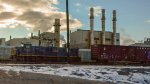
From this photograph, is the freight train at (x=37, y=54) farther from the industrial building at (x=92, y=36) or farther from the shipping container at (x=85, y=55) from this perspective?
the industrial building at (x=92, y=36)

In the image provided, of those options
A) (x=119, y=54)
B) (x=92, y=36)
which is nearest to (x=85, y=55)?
(x=119, y=54)

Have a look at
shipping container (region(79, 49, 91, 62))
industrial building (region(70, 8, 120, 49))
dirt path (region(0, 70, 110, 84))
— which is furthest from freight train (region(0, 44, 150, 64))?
dirt path (region(0, 70, 110, 84))

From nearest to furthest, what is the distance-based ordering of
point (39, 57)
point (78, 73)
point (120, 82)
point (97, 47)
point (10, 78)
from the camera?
point (10, 78) < point (120, 82) < point (78, 73) < point (97, 47) < point (39, 57)

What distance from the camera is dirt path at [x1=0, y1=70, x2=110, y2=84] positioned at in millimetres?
15172

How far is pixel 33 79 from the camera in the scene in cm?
1572

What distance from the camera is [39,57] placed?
57.4 metres

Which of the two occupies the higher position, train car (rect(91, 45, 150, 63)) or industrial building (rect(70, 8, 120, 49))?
industrial building (rect(70, 8, 120, 49))

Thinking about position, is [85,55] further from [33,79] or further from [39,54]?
[33,79]

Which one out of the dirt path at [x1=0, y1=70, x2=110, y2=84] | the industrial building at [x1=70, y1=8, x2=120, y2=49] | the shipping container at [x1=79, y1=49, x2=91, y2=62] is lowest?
the dirt path at [x1=0, y1=70, x2=110, y2=84]

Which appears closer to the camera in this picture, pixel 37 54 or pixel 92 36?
pixel 37 54

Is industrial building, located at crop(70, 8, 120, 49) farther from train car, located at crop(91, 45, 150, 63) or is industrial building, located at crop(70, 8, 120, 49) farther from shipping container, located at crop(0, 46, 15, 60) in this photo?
shipping container, located at crop(0, 46, 15, 60)

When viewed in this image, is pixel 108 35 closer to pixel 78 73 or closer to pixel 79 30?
pixel 79 30

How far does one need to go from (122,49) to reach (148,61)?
5.63m

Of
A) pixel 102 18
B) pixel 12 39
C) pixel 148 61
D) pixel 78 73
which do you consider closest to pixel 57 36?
pixel 102 18
